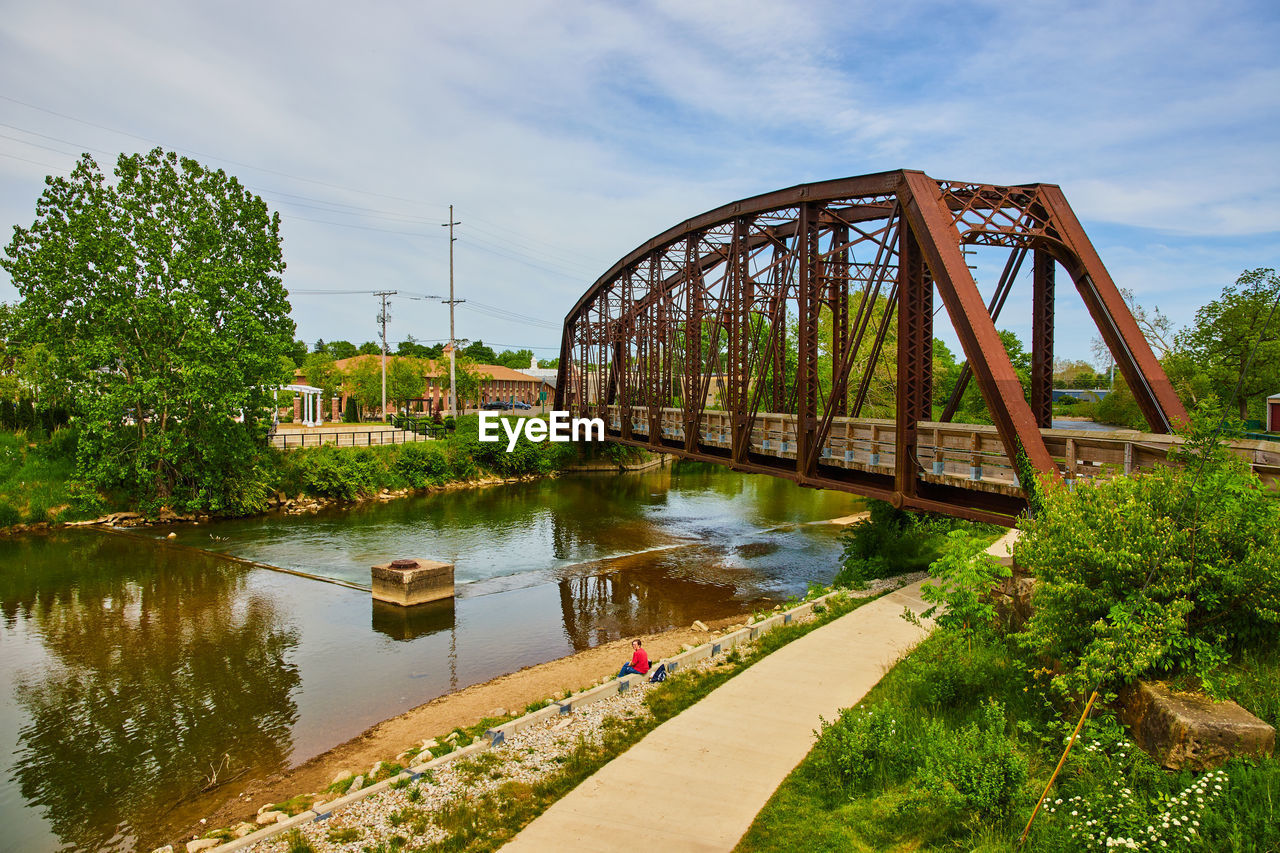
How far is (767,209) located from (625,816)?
17214mm

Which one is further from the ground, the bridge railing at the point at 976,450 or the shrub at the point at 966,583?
the bridge railing at the point at 976,450

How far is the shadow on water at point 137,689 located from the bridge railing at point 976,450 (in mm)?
12851

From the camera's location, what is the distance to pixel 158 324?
30.9 m

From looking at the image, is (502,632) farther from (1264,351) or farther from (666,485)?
(666,485)

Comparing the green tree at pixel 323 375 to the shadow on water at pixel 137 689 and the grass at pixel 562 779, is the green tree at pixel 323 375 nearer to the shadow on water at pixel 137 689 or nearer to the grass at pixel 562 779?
the shadow on water at pixel 137 689

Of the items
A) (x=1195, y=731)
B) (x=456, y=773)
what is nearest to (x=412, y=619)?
(x=456, y=773)

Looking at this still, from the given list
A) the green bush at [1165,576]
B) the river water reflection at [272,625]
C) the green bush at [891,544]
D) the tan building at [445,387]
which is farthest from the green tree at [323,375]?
the green bush at [1165,576]

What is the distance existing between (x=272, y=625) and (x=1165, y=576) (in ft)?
63.8

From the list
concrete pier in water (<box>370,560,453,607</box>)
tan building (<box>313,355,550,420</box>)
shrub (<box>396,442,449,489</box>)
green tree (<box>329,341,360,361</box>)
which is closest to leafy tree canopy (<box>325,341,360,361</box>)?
green tree (<box>329,341,360,361</box>)

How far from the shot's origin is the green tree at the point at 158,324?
29.9 m

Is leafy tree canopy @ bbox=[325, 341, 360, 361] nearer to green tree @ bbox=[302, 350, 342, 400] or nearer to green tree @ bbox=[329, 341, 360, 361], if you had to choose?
green tree @ bbox=[329, 341, 360, 361]

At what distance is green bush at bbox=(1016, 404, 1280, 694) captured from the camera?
22.2 ft

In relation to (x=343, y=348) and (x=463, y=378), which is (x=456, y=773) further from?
(x=343, y=348)

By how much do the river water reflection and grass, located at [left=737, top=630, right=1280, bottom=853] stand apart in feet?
29.5
